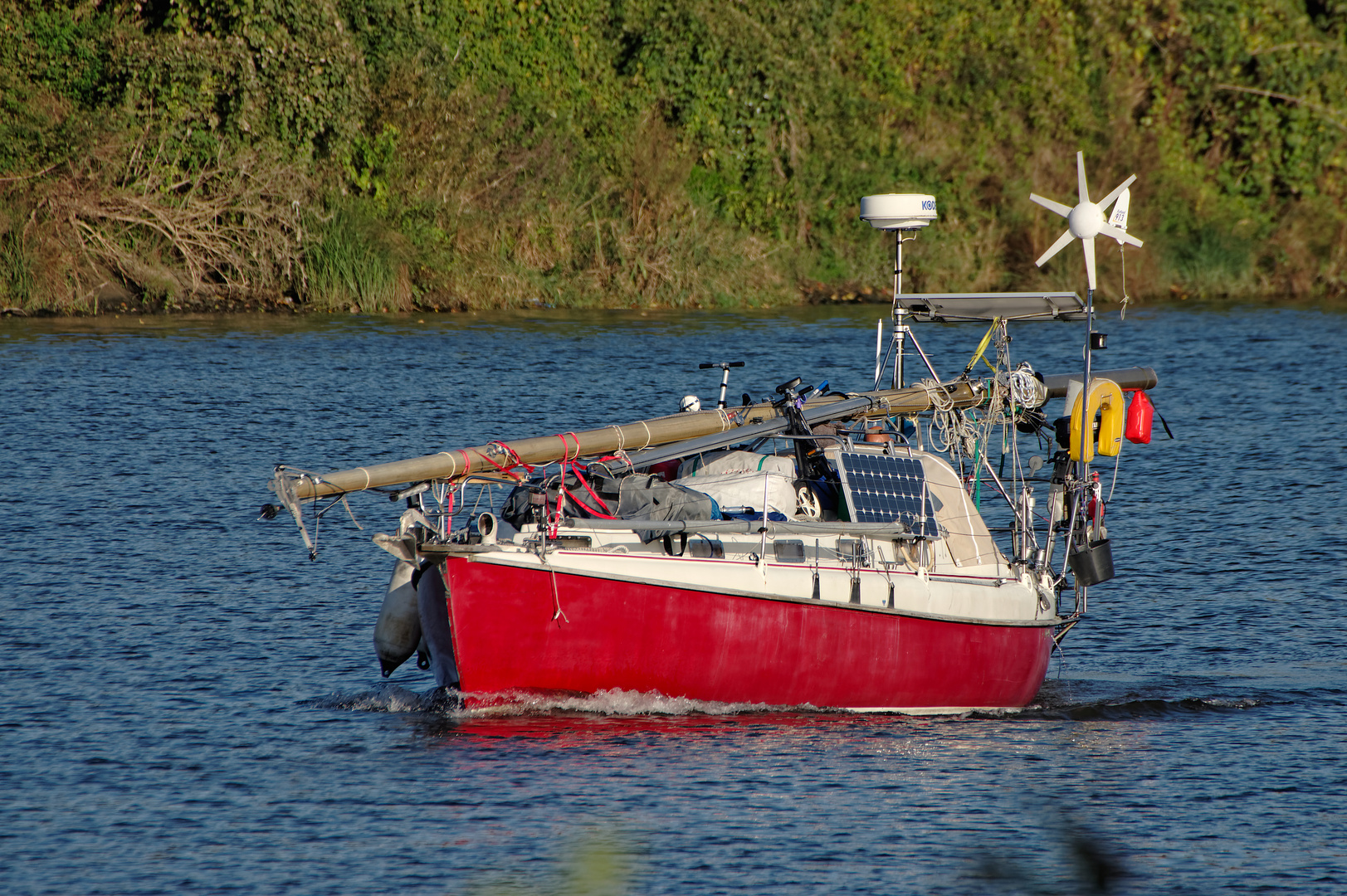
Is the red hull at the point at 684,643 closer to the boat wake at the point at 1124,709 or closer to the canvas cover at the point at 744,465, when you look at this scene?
the boat wake at the point at 1124,709

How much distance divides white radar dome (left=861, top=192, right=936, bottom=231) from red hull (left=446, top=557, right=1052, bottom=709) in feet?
14.1

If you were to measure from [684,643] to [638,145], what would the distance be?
3873 centimetres

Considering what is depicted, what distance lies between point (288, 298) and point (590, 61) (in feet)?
44.1

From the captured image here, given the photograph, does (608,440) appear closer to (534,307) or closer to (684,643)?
(684,643)

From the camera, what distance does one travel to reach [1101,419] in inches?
667

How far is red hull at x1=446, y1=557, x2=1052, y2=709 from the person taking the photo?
14.2 m

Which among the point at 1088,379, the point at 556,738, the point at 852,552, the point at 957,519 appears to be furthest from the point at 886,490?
the point at 556,738

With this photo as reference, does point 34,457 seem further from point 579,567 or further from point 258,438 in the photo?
point 579,567

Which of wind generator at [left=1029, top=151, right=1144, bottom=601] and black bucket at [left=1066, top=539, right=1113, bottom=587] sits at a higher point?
wind generator at [left=1029, top=151, right=1144, bottom=601]

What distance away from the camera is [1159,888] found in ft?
40.7

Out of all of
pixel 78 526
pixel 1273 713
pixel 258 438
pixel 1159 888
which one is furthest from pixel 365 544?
pixel 1159 888

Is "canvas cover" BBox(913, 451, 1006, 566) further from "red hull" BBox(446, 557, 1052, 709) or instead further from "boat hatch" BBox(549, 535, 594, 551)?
"boat hatch" BBox(549, 535, 594, 551)

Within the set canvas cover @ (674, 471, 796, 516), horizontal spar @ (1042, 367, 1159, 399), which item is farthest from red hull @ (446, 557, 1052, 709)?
horizontal spar @ (1042, 367, 1159, 399)

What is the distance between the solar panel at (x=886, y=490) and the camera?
15.5 meters
